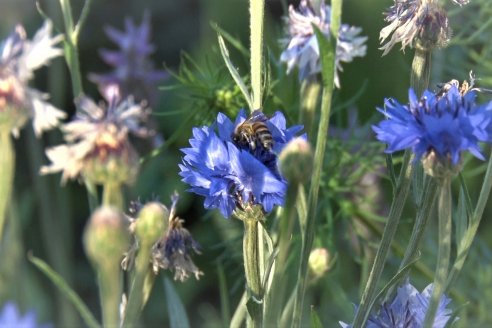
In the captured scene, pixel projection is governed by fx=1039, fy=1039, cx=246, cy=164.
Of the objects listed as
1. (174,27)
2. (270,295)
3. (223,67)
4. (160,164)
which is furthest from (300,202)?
(174,27)

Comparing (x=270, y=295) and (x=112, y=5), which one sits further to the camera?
(x=112, y=5)

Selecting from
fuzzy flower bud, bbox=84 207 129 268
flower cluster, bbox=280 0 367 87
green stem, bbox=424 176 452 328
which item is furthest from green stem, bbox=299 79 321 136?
fuzzy flower bud, bbox=84 207 129 268

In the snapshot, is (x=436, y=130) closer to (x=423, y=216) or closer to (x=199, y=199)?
(x=423, y=216)

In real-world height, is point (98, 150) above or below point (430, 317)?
above

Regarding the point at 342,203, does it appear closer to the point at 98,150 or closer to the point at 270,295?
the point at 270,295

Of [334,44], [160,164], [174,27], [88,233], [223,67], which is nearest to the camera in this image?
[88,233]

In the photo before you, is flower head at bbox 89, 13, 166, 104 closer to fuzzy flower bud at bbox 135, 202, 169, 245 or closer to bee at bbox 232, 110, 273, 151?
bee at bbox 232, 110, 273, 151
